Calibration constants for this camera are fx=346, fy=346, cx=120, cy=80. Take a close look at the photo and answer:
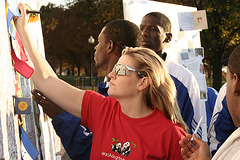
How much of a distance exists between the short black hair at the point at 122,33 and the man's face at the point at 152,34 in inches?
27.2

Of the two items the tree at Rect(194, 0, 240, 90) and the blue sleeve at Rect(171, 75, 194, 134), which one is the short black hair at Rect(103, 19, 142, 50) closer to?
the blue sleeve at Rect(171, 75, 194, 134)

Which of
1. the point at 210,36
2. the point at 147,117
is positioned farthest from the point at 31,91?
the point at 210,36

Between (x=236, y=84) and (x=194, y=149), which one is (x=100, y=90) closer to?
(x=194, y=149)

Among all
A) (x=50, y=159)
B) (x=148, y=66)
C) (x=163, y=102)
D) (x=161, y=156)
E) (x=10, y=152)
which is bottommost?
(x=50, y=159)

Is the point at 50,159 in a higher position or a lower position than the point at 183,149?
lower

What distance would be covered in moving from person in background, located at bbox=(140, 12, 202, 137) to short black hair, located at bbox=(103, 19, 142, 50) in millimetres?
690

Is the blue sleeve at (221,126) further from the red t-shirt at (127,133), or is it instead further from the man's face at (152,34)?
the red t-shirt at (127,133)

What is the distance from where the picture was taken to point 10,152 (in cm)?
185

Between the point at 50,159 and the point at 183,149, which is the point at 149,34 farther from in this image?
the point at 183,149

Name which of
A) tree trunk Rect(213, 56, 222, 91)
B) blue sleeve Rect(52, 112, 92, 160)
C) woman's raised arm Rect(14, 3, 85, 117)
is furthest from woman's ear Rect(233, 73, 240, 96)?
tree trunk Rect(213, 56, 222, 91)

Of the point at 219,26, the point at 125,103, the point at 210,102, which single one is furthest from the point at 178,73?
the point at 219,26

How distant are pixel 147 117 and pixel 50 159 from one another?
110 cm

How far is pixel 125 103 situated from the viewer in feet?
7.39

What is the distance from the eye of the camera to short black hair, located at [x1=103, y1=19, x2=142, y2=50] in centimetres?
281
